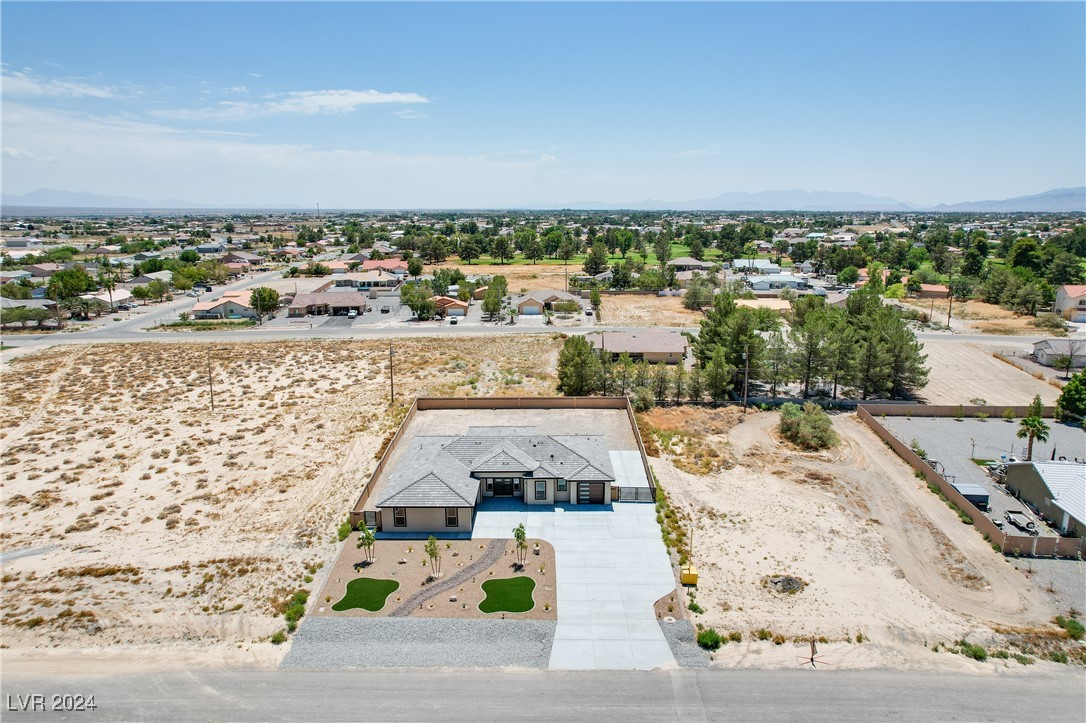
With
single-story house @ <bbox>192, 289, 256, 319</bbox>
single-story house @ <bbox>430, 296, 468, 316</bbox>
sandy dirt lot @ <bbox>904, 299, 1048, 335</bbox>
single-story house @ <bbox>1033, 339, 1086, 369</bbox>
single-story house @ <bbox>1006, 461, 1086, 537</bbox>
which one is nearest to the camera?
single-story house @ <bbox>1006, 461, 1086, 537</bbox>

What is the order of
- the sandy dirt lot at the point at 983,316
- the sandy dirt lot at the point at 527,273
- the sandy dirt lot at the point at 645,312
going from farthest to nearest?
1. the sandy dirt lot at the point at 527,273
2. the sandy dirt lot at the point at 645,312
3. the sandy dirt lot at the point at 983,316

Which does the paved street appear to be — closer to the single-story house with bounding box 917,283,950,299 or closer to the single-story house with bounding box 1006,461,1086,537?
the single-story house with bounding box 1006,461,1086,537

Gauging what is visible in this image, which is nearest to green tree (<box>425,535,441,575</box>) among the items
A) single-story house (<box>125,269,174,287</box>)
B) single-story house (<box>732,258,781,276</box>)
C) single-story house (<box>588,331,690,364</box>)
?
single-story house (<box>588,331,690,364</box>)

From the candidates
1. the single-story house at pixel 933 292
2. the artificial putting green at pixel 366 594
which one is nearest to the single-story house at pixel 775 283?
the single-story house at pixel 933 292

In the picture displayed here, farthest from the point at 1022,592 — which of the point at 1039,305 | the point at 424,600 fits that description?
the point at 1039,305

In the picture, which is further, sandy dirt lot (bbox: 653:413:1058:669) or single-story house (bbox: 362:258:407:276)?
single-story house (bbox: 362:258:407:276)

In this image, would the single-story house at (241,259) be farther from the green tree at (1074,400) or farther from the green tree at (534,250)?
the green tree at (1074,400)
